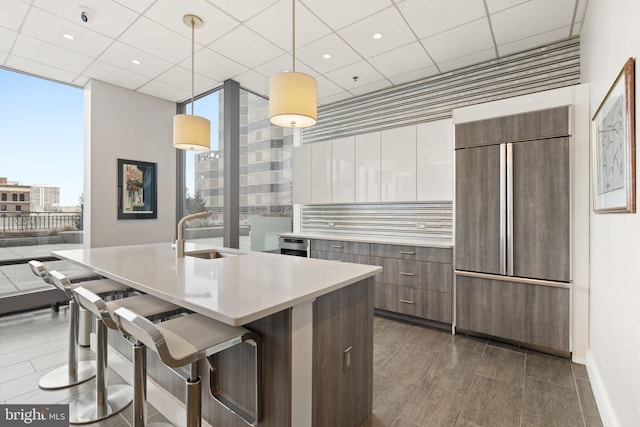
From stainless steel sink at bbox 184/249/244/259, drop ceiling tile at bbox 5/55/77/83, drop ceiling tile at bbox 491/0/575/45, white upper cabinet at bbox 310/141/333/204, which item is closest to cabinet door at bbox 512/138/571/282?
drop ceiling tile at bbox 491/0/575/45

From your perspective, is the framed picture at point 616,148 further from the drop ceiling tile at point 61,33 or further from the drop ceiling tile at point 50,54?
the drop ceiling tile at point 50,54

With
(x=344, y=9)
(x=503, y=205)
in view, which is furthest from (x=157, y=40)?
(x=503, y=205)

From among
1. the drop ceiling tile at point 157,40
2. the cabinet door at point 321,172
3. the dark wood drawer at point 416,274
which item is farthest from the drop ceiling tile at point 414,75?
the drop ceiling tile at point 157,40

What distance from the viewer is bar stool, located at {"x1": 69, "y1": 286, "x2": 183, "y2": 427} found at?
5.00 feet

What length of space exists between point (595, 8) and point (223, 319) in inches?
132

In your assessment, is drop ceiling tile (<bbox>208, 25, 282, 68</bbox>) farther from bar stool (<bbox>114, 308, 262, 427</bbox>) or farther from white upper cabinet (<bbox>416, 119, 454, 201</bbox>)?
bar stool (<bbox>114, 308, 262, 427</bbox>)

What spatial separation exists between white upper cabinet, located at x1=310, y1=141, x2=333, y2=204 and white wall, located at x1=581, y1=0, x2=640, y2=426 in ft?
9.69

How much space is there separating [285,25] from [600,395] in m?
3.80

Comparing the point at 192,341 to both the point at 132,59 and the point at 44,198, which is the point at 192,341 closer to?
the point at 132,59

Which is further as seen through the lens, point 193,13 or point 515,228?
point 515,228

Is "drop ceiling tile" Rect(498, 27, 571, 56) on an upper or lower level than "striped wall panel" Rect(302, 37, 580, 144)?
upper

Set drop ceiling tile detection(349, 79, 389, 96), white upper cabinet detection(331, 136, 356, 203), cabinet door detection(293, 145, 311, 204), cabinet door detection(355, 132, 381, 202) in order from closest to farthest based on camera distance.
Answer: cabinet door detection(355, 132, 381, 202) < drop ceiling tile detection(349, 79, 389, 96) < white upper cabinet detection(331, 136, 356, 203) < cabinet door detection(293, 145, 311, 204)

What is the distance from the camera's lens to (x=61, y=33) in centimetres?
299

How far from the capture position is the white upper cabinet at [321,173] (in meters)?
4.52
